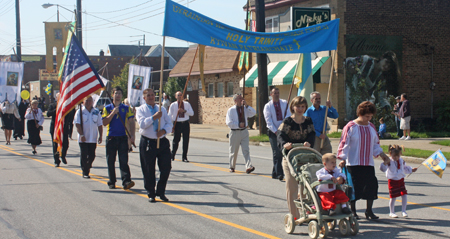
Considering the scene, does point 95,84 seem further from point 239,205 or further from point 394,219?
point 394,219

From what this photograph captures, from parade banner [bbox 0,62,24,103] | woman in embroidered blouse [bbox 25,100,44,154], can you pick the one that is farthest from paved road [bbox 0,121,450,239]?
parade banner [bbox 0,62,24,103]

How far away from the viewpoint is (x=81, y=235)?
6199mm

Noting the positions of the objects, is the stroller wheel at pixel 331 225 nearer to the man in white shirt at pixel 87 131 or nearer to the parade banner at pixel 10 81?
the man in white shirt at pixel 87 131

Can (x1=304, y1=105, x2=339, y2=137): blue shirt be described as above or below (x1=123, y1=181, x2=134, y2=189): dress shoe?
above

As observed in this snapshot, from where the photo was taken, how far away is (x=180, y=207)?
25.7 ft

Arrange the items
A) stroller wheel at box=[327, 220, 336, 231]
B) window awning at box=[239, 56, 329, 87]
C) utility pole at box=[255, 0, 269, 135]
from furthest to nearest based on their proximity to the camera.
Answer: window awning at box=[239, 56, 329, 87], utility pole at box=[255, 0, 269, 135], stroller wheel at box=[327, 220, 336, 231]

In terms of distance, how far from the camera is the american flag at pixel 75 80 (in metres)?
10.6

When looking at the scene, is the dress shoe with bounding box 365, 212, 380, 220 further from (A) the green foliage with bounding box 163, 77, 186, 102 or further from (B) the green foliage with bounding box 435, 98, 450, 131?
(A) the green foliage with bounding box 163, 77, 186, 102

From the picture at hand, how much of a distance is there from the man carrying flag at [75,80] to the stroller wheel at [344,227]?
6346 millimetres

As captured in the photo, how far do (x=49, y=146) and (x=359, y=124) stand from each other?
49.1 ft

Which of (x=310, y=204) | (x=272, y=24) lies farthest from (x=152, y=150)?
(x=272, y=24)

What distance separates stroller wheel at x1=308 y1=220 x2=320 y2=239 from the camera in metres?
5.81

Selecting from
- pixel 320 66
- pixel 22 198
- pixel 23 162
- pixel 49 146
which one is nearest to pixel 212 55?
pixel 320 66

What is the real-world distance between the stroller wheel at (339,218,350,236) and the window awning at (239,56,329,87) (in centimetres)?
1741
